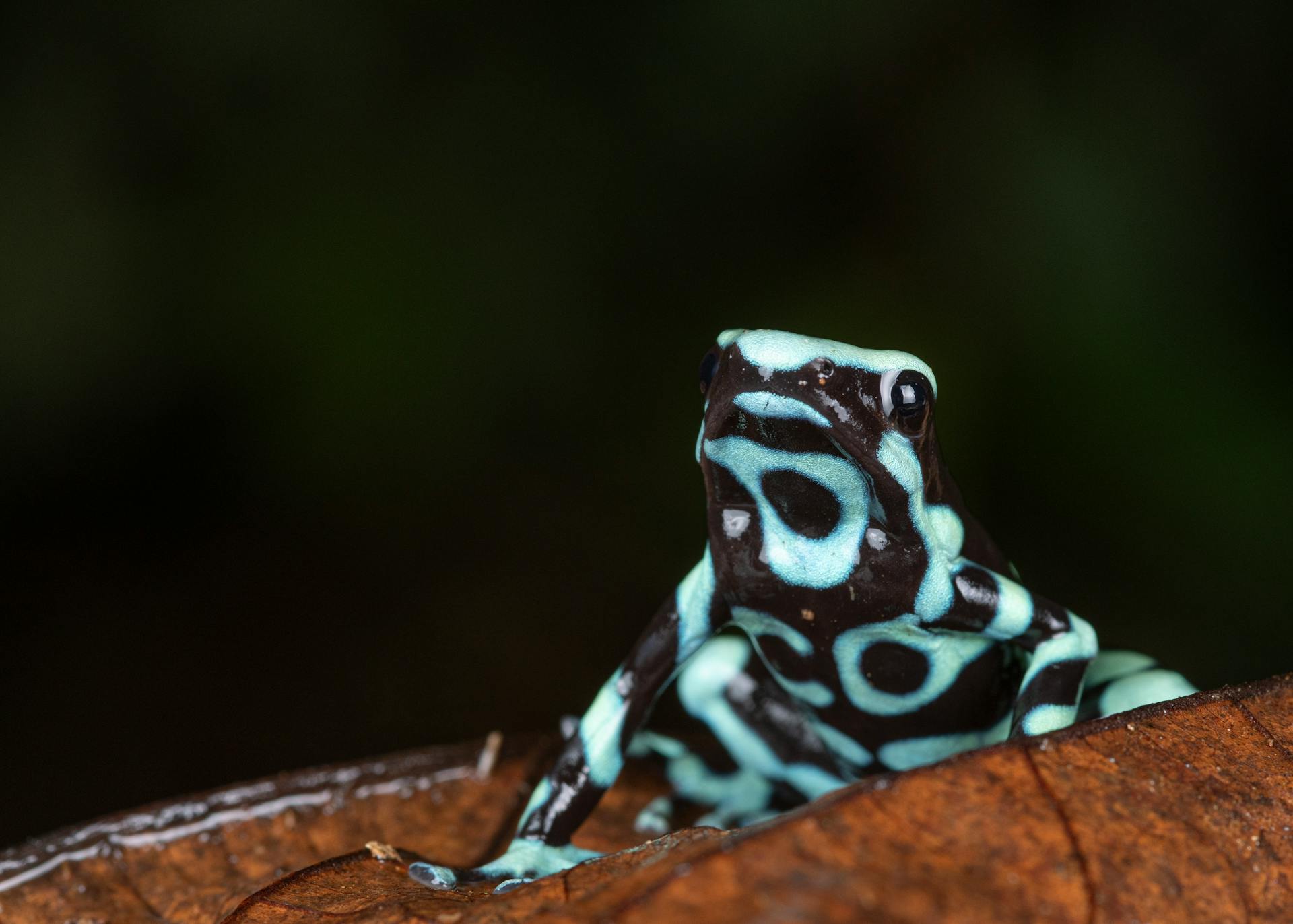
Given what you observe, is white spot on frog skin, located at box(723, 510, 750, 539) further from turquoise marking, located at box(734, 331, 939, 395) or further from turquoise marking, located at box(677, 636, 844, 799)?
turquoise marking, located at box(677, 636, 844, 799)

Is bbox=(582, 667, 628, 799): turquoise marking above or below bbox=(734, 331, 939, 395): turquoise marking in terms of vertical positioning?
below

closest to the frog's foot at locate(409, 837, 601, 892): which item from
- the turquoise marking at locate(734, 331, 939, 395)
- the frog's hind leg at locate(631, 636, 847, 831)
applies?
the frog's hind leg at locate(631, 636, 847, 831)

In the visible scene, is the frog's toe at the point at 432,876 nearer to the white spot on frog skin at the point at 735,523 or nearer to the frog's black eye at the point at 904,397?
the white spot on frog skin at the point at 735,523

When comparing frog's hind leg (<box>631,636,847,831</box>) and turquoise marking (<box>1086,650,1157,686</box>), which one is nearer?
turquoise marking (<box>1086,650,1157,686</box>)

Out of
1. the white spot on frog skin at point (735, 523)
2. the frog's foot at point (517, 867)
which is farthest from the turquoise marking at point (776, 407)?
the frog's foot at point (517, 867)

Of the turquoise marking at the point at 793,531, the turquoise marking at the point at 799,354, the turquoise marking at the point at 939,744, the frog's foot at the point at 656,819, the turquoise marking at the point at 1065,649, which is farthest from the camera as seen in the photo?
the frog's foot at the point at 656,819
